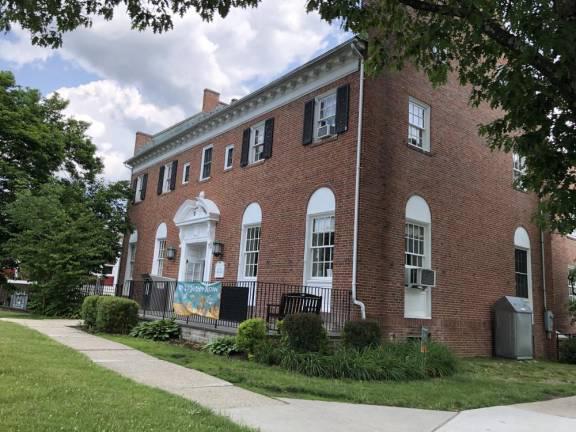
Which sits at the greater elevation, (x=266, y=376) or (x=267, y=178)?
(x=267, y=178)

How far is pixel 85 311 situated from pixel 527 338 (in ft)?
43.5

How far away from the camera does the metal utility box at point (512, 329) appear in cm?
1449

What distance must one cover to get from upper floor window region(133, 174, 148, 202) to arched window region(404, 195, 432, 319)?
15159mm

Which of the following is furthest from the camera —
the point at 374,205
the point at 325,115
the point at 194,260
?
the point at 194,260

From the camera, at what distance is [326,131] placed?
14.0 meters

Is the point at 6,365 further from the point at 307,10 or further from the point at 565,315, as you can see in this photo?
the point at 565,315

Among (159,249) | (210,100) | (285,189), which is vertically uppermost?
(210,100)

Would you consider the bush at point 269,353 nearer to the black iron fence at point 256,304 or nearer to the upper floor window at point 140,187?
the black iron fence at point 256,304

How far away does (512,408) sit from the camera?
738cm

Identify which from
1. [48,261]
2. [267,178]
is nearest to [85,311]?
[48,261]

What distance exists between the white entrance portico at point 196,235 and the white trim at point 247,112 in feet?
8.92

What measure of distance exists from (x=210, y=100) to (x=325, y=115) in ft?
36.9

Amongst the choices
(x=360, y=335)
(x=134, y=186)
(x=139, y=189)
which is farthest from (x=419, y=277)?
(x=134, y=186)

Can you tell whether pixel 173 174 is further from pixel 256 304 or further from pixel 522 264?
pixel 522 264
